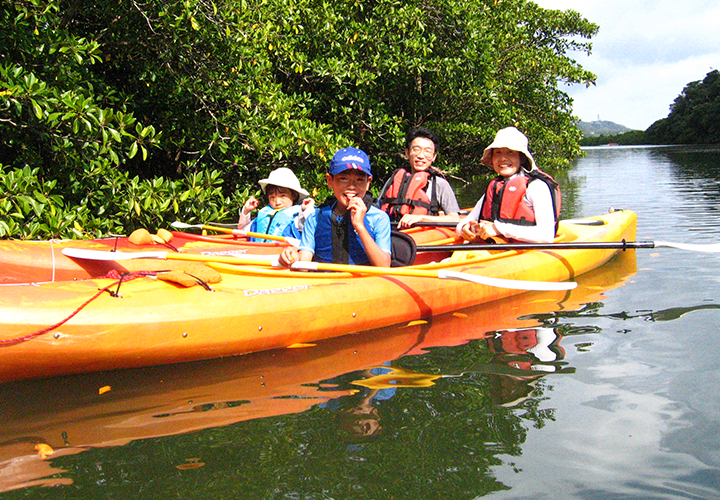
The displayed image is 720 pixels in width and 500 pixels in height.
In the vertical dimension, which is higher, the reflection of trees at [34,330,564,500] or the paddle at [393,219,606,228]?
the paddle at [393,219,606,228]

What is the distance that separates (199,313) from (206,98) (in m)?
4.79

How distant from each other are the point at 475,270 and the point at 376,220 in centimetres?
116

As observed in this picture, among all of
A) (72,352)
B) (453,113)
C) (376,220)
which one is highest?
(453,113)

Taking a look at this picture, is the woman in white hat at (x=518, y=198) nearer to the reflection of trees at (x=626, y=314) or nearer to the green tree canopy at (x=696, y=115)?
the reflection of trees at (x=626, y=314)

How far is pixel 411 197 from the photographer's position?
21.7 ft

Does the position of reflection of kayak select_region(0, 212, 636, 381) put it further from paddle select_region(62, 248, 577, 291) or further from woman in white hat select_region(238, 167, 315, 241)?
woman in white hat select_region(238, 167, 315, 241)

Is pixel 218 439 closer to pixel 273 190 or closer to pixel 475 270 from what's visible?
pixel 475 270

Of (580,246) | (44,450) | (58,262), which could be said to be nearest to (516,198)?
(580,246)

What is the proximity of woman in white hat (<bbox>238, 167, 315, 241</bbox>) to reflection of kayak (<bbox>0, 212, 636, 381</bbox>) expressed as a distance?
1744mm

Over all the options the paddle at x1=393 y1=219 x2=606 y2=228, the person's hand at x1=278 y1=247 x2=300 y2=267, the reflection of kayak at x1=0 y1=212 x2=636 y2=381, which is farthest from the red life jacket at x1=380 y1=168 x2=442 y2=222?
the person's hand at x1=278 y1=247 x2=300 y2=267

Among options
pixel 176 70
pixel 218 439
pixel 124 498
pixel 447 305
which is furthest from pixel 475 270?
pixel 176 70

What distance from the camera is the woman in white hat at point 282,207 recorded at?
19.3 ft

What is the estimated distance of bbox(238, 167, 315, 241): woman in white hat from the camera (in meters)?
5.89

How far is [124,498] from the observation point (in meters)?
2.15
